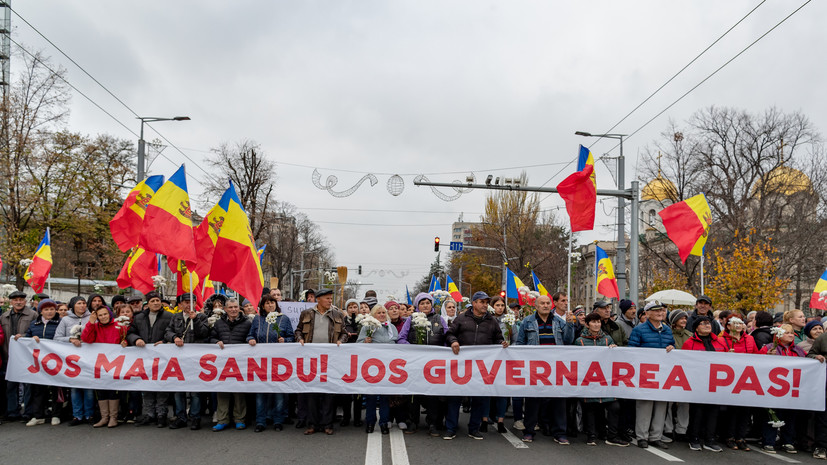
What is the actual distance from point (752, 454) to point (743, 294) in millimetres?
19567

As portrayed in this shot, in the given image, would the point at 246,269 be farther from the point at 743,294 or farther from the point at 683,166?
the point at 683,166

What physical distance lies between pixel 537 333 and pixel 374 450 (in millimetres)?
2707

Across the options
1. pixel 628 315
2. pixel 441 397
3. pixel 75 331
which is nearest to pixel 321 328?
pixel 441 397

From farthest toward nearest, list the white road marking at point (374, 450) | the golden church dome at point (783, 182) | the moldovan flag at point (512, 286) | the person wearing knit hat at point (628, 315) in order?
1. the golden church dome at point (783, 182)
2. the moldovan flag at point (512, 286)
3. the person wearing knit hat at point (628, 315)
4. the white road marking at point (374, 450)

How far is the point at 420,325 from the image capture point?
8406 mm

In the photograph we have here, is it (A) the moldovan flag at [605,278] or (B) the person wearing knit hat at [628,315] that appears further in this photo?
(A) the moldovan flag at [605,278]

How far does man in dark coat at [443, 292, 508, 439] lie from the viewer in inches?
322

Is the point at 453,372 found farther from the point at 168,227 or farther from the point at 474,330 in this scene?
the point at 168,227

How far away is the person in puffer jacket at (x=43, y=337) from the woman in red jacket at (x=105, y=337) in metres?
0.68

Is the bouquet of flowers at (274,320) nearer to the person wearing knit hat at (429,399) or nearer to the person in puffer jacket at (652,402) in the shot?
the person wearing knit hat at (429,399)

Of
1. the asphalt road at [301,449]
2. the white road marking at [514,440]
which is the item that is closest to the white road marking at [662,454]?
the asphalt road at [301,449]

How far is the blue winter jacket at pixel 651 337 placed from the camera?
8.18m

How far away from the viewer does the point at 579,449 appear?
7535 millimetres

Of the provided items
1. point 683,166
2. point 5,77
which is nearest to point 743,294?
point 683,166
